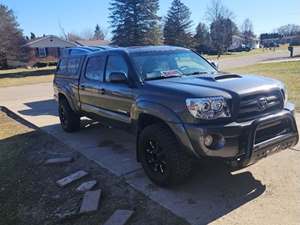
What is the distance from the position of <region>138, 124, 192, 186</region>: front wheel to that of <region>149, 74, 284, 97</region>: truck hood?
579mm

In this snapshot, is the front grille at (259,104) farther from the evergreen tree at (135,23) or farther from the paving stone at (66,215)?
the evergreen tree at (135,23)

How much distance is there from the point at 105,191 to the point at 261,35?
12593 cm

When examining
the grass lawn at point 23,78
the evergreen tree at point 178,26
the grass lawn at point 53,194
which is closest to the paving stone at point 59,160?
the grass lawn at point 53,194

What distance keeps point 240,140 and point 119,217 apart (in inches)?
62.6

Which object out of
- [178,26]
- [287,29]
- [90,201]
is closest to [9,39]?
[178,26]

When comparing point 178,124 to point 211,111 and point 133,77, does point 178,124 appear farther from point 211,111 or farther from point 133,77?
point 133,77

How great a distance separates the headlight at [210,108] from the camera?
12.2 feet

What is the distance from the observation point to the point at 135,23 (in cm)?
3394

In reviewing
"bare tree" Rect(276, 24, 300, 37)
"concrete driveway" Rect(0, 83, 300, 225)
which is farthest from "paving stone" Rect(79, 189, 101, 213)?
"bare tree" Rect(276, 24, 300, 37)

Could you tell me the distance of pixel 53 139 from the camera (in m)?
7.37

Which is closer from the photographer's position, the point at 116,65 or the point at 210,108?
the point at 210,108

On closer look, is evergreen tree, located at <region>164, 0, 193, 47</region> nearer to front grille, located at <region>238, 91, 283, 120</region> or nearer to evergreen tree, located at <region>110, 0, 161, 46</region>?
evergreen tree, located at <region>110, 0, 161, 46</region>

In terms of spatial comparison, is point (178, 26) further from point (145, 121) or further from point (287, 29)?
point (287, 29)

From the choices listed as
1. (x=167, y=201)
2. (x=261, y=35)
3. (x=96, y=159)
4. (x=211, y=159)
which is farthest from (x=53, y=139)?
(x=261, y=35)
